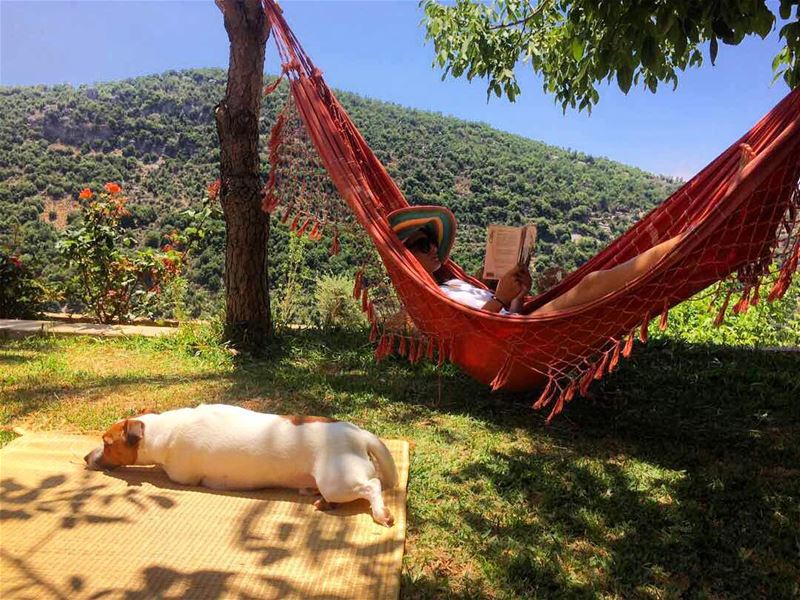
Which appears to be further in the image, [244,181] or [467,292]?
[244,181]

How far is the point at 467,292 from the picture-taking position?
2650 mm

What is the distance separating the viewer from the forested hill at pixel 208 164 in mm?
8477

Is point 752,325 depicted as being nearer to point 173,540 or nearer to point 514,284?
point 514,284

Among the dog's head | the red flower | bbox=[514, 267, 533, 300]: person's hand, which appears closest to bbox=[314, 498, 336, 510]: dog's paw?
the dog's head

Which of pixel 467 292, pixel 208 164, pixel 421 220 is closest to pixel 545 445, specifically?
pixel 467 292

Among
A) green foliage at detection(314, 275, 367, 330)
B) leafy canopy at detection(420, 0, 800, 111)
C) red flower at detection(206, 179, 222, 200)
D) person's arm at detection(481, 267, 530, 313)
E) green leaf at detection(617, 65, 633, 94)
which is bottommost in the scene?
green foliage at detection(314, 275, 367, 330)

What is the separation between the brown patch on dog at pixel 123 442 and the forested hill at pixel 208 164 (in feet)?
14.8

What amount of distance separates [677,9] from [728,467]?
1.42m

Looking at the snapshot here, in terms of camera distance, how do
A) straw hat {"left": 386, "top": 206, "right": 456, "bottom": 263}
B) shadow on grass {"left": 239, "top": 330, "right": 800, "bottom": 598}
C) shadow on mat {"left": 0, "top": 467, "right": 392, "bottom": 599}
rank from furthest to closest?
straw hat {"left": 386, "top": 206, "right": 456, "bottom": 263} → shadow on grass {"left": 239, "top": 330, "right": 800, "bottom": 598} → shadow on mat {"left": 0, "top": 467, "right": 392, "bottom": 599}

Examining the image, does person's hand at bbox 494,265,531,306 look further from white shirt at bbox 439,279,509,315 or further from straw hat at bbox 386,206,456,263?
straw hat at bbox 386,206,456,263

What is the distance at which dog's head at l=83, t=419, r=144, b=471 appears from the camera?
177 centimetres

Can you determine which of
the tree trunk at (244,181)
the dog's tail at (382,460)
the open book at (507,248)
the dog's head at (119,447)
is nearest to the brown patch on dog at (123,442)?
the dog's head at (119,447)

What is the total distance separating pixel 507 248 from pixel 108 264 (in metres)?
2.81

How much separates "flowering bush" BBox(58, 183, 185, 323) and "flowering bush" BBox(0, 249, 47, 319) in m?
0.23
